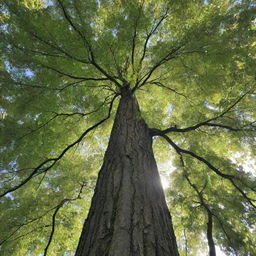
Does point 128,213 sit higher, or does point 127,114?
point 127,114

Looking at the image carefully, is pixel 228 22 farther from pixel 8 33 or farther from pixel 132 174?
pixel 8 33

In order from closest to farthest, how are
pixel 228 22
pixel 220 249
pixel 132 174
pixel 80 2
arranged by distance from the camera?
pixel 132 174 → pixel 80 2 → pixel 228 22 → pixel 220 249

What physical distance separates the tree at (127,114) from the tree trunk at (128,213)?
14 millimetres

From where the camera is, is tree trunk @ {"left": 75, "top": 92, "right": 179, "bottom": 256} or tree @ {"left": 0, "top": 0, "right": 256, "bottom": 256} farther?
tree @ {"left": 0, "top": 0, "right": 256, "bottom": 256}

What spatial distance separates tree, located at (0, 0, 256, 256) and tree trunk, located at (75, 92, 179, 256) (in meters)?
0.01

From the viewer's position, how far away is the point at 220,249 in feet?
13.3

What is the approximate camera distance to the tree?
2213mm

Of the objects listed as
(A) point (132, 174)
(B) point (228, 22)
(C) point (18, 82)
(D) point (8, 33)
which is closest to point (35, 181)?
(C) point (18, 82)

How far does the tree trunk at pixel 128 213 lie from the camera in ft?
3.19

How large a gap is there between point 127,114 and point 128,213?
2103mm

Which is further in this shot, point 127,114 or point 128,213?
point 127,114

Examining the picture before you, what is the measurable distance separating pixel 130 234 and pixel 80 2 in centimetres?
315

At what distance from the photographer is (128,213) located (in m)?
1.17

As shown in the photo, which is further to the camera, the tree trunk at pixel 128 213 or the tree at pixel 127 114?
the tree at pixel 127 114
